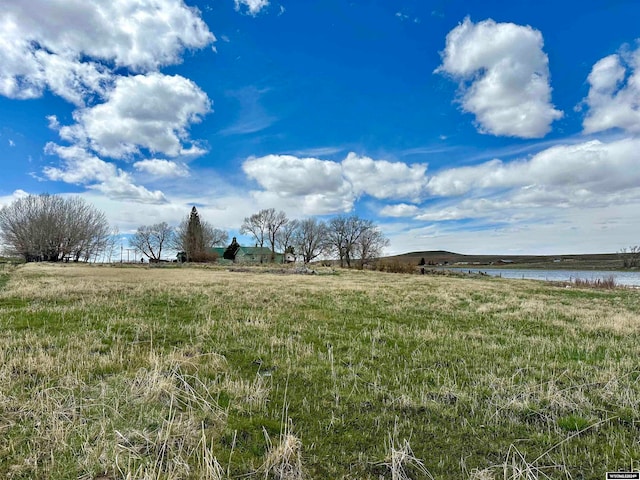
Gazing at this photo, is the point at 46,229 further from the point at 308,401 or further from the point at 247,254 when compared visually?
the point at 308,401

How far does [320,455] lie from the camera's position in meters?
3.86

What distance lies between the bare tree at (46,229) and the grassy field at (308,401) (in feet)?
259

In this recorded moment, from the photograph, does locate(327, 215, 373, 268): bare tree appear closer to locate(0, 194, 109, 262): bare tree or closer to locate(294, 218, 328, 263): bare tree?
locate(294, 218, 328, 263): bare tree

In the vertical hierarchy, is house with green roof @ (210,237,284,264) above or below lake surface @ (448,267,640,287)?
above

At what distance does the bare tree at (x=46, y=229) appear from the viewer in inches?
2847

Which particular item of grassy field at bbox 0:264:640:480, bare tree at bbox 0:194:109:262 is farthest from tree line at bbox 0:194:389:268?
grassy field at bbox 0:264:640:480

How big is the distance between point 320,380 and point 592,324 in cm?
1138

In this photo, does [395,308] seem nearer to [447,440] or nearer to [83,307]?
[447,440]

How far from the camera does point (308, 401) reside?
5.26m

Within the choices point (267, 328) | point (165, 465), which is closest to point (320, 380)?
point (165, 465)

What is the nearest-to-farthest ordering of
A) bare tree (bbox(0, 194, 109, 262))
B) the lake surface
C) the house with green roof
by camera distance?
the lake surface → bare tree (bbox(0, 194, 109, 262)) → the house with green roof

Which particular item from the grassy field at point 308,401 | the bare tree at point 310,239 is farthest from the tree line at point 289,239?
the grassy field at point 308,401

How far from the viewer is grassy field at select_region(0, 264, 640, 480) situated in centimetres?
365

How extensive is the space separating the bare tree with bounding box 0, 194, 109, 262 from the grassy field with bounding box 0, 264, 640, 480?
3110 inches
